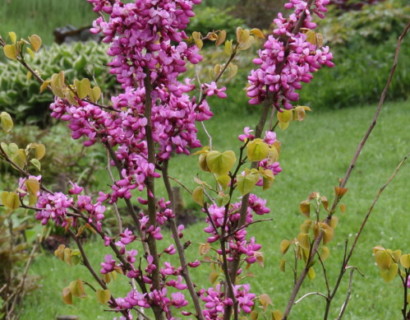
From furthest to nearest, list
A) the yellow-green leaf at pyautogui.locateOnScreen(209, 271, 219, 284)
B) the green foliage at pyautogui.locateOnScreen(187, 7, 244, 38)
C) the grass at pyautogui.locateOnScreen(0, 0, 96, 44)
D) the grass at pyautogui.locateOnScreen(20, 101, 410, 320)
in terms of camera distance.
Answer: the grass at pyautogui.locateOnScreen(0, 0, 96, 44)
the green foliage at pyautogui.locateOnScreen(187, 7, 244, 38)
the grass at pyautogui.locateOnScreen(20, 101, 410, 320)
the yellow-green leaf at pyautogui.locateOnScreen(209, 271, 219, 284)

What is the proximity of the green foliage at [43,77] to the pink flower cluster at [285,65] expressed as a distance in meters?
6.79

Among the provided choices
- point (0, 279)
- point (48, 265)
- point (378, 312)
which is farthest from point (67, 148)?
point (378, 312)

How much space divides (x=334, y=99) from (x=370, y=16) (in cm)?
214

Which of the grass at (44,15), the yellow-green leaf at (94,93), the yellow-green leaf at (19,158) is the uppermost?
the yellow-green leaf at (94,93)

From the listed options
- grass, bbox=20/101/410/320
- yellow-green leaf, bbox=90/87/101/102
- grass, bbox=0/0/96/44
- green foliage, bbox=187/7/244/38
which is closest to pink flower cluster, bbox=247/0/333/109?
yellow-green leaf, bbox=90/87/101/102

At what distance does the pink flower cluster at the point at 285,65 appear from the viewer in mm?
1560

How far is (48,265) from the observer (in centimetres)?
499

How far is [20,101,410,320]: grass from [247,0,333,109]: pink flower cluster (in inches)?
81.1

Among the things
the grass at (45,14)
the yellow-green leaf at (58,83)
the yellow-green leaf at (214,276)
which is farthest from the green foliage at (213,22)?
the yellow-green leaf at (58,83)

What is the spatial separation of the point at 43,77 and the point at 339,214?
189 inches

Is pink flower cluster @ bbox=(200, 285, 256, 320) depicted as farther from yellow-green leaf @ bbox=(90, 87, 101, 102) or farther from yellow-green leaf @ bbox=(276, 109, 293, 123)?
yellow-green leaf @ bbox=(90, 87, 101, 102)

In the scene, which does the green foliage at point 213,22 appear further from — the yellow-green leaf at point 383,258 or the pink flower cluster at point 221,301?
the yellow-green leaf at point 383,258

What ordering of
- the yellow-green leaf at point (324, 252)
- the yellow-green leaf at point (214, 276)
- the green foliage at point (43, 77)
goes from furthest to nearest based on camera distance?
the green foliage at point (43, 77)
the yellow-green leaf at point (214, 276)
the yellow-green leaf at point (324, 252)

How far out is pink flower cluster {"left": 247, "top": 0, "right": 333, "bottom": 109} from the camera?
1560 mm
